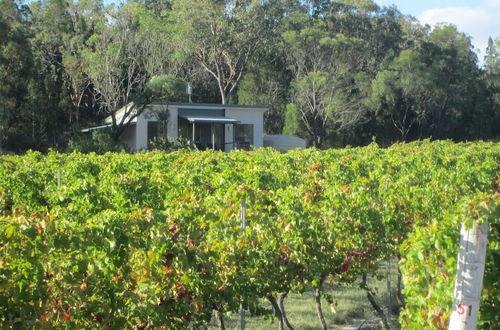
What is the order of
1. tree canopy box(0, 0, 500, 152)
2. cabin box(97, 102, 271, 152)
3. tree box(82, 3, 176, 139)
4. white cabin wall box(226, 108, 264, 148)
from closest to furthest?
tree box(82, 3, 176, 139) → tree canopy box(0, 0, 500, 152) → cabin box(97, 102, 271, 152) → white cabin wall box(226, 108, 264, 148)

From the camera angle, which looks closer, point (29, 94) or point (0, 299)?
point (0, 299)

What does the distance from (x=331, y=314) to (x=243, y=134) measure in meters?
33.4

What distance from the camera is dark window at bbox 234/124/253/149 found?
134 feet

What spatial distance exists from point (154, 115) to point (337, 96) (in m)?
15.7

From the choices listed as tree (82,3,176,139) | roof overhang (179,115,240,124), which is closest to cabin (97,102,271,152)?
roof overhang (179,115,240,124)

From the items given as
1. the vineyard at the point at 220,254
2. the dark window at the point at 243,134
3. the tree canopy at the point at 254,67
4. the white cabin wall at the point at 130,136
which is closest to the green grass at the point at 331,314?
the vineyard at the point at 220,254

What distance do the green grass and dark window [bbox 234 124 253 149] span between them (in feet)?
103

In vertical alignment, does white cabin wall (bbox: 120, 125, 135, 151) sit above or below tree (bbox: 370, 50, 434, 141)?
below

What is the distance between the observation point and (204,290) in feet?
A: 16.3

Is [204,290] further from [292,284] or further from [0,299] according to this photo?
[0,299]

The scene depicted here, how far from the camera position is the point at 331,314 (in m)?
8.34

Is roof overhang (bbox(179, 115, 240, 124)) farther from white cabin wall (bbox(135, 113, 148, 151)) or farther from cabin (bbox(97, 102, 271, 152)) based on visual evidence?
white cabin wall (bbox(135, 113, 148, 151))

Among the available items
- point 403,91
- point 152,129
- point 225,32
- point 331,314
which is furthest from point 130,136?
point 331,314

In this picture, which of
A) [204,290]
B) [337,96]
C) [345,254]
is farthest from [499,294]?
[337,96]
